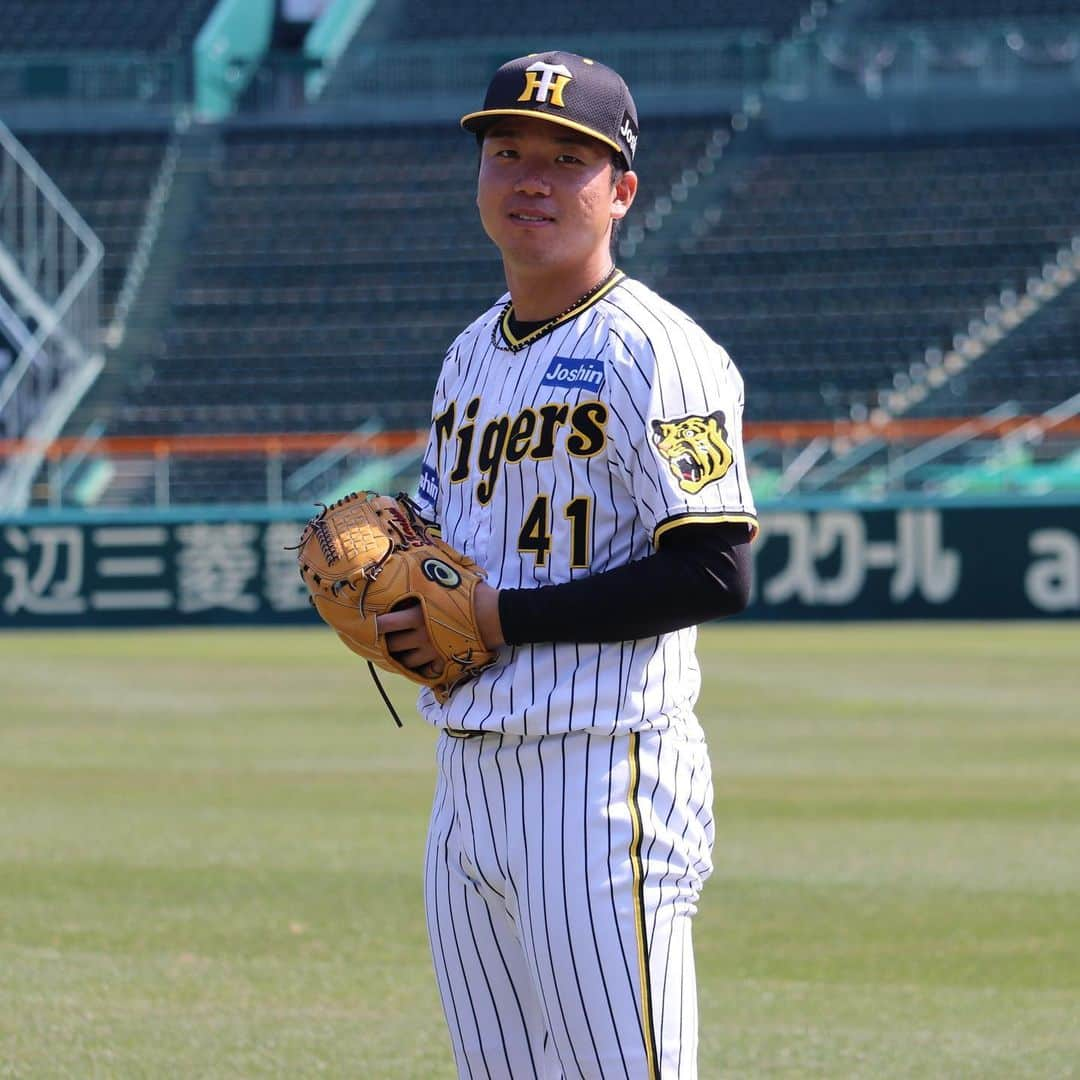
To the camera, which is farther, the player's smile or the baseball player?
the player's smile

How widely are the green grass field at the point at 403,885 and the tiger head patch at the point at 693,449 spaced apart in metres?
2.19

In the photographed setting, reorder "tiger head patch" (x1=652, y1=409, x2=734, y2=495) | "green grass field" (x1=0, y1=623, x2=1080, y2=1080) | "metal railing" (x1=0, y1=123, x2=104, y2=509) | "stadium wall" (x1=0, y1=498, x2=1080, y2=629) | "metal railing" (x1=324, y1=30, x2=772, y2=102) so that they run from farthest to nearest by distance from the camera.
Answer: "metal railing" (x1=324, y1=30, x2=772, y2=102)
"metal railing" (x1=0, y1=123, x2=104, y2=509)
"stadium wall" (x1=0, y1=498, x2=1080, y2=629)
"green grass field" (x1=0, y1=623, x2=1080, y2=1080)
"tiger head patch" (x1=652, y1=409, x2=734, y2=495)

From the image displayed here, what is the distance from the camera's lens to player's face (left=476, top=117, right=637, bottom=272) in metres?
2.77

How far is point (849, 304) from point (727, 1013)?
2140 cm

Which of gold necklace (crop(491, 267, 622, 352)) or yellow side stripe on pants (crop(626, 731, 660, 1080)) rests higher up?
gold necklace (crop(491, 267, 622, 352))

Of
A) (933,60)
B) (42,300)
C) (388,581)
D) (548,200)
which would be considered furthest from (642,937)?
(933,60)

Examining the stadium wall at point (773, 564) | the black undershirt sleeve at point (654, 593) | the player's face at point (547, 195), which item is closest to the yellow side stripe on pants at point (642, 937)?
the black undershirt sleeve at point (654, 593)

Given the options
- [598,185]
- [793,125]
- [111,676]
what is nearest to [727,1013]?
[598,185]

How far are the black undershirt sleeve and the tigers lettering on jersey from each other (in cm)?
18

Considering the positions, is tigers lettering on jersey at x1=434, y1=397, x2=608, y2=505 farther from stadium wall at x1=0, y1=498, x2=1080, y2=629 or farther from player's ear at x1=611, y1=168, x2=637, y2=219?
stadium wall at x1=0, y1=498, x2=1080, y2=629

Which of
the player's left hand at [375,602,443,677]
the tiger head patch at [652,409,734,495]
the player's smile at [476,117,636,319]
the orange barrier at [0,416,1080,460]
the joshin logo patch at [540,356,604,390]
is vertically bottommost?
the player's left hand at [375,602,443,677]

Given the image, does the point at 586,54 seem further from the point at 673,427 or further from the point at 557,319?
the point at 673,427

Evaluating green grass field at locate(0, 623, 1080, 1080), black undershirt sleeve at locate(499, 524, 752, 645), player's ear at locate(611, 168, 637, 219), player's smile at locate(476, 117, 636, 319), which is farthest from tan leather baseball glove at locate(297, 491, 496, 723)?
green grass field at locate(0, 623, 1080, 1080)

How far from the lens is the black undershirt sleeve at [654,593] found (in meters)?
2.65
